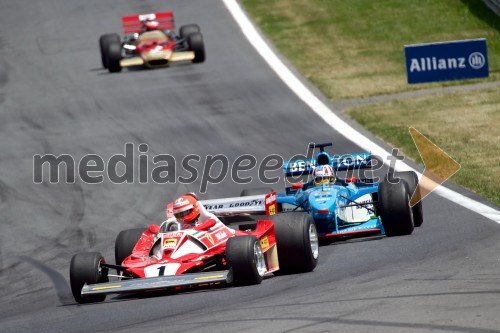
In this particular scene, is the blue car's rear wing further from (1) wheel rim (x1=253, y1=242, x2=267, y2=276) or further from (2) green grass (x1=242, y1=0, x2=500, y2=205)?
(1) wheel rim (x1=253, y1=242, x2=267, y2=276)

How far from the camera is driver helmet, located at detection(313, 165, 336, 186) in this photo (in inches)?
623

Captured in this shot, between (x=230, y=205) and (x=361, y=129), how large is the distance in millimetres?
10417

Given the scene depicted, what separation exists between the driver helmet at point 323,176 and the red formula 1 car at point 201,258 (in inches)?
87.8

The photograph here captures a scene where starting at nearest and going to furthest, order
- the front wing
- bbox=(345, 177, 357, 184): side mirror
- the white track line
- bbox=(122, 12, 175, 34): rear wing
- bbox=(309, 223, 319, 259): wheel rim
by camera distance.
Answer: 1. the front wing
2. bbox=(309, 223, 319, 259): wheel rim
3. bbox=(345, 177, 357, 184): side mirror
4. the white track line
5. bbox=(122, 12, 175, 34): rear wing

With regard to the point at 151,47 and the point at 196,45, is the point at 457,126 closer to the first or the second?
the point at 196,45

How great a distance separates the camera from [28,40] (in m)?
36.5

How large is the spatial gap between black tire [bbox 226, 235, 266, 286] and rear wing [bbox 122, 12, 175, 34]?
20.8m

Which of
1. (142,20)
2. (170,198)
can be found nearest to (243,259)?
(170,198)

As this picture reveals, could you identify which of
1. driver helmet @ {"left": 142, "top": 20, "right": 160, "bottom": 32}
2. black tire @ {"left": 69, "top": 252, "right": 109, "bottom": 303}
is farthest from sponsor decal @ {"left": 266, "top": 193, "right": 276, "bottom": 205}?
driver helmet @ {"left": 142, "top": 20, "right": 160, "bottom": 32}

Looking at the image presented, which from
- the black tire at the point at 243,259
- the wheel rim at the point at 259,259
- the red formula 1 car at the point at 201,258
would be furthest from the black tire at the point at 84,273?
the wheel rim at the point at 259,259

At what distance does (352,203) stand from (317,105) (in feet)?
37.6

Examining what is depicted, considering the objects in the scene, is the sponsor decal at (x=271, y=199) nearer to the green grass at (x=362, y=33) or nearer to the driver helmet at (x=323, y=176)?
the driver helmet at (x=323, y=176)

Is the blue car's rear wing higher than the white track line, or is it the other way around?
the blue car's rear wing

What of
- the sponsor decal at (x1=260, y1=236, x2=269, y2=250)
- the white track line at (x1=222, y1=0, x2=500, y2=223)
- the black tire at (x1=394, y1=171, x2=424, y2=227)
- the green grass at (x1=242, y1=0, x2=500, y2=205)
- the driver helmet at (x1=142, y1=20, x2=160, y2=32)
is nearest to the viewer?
the sponsor decal at (x1=260, y1=236, x2=269, y2=250)
